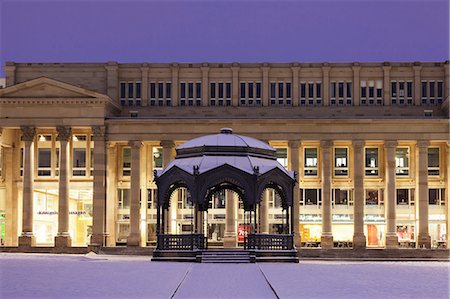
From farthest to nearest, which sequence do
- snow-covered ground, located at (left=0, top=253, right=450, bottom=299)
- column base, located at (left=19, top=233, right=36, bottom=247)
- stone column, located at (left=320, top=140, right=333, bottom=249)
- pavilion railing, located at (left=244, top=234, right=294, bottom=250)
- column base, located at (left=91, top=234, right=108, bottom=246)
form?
stone column, located at (left=320, top=140, right=333, bottom=249) < column base, located at (left=91, top=234, right=108, bottom=246) < column base, located at (left=19, top=233, right=36, bottom=247) < pavilion railing, located at (left=244, top=234, right=294, bottom=250) < snow-covered ground, located at (left=0, top=253, right=450, bottom=299)

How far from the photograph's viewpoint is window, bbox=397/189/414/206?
101 m

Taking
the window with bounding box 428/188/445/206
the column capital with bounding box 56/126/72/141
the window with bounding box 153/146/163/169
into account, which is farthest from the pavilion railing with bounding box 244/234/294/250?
the window with bounding box 428/188/445/206

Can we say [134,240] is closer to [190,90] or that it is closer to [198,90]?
[190,90]

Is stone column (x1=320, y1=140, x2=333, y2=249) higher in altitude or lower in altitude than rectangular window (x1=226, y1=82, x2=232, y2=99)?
lower

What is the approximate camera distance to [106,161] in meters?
97.0

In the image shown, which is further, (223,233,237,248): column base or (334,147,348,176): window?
(334,147,348,176): window

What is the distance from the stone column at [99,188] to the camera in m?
94.9

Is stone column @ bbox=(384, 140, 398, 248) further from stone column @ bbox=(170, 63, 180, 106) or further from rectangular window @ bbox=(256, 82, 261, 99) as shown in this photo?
stone column @ bbox=(170, 63, 180, 106)

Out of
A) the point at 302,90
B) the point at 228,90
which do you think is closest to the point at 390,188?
the point at 302,90

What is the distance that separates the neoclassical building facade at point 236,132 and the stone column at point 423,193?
12 centimetres

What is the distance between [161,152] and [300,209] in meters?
17.7

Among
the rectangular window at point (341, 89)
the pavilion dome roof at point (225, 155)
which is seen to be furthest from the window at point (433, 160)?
the pavilion dome roof at point (225, 155)

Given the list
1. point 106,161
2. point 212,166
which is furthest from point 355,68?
point 212,166

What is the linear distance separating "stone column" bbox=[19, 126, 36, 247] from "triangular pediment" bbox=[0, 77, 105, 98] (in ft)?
12.6
